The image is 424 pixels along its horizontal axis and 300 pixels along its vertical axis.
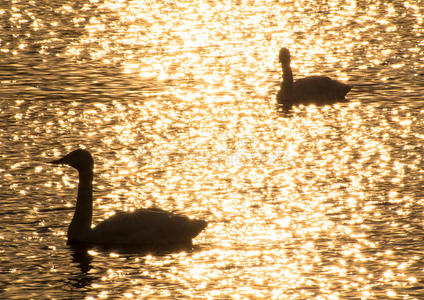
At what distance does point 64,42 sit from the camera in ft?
120

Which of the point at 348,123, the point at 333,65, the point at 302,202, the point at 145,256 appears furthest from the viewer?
the point at 333,65

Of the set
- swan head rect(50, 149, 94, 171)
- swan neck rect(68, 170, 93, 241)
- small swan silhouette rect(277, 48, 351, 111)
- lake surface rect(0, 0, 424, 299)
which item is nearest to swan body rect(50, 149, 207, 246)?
swan neck rect(68, 170, 93, 241)

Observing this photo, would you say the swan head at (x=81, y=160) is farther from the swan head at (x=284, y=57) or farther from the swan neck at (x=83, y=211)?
the swan head at (x=284, y=57)

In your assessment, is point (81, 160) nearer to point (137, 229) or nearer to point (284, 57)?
point (137, 229)

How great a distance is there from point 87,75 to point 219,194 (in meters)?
11.8

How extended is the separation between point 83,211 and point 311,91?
1199cm

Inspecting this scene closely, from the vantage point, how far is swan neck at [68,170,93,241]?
18922mm

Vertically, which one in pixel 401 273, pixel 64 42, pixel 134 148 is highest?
pixel 64 42

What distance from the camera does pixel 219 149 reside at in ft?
80.9

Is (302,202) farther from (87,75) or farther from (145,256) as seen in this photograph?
(87,75)

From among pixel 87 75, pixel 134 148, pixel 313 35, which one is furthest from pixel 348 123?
pixel 313 35

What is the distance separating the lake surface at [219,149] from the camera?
17.3 metres

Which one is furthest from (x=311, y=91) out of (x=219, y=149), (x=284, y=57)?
(x=219, y=149)

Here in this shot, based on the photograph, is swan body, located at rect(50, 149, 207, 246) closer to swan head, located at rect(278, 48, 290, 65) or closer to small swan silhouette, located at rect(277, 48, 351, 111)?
small swan silhouette, located at rect(277, 48, 351, 111)
